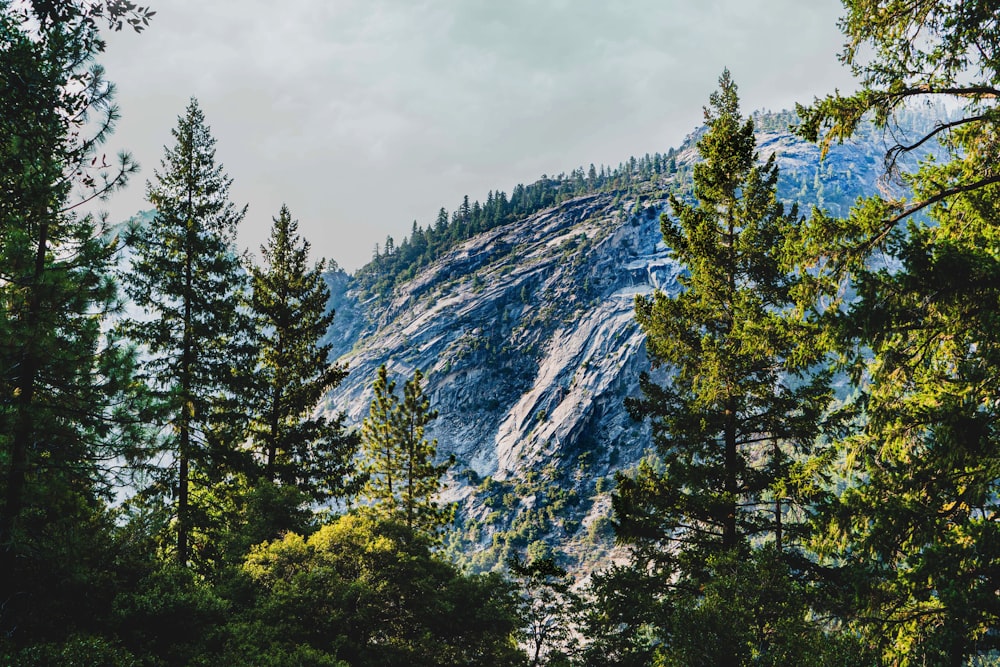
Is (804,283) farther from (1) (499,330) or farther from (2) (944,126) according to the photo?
(1) (499,330)

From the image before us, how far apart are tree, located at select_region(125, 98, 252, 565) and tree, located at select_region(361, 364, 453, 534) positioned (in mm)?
7487

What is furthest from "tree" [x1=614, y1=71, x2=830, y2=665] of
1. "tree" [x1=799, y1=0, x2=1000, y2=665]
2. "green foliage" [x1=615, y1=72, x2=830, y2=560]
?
"tree" [x1=799, y1=0, x2=1000, y2=665]

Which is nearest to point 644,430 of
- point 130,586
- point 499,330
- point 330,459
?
point 499,330

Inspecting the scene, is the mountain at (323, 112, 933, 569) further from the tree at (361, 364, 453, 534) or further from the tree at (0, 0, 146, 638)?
the tree at (0, 0, 146, 638)

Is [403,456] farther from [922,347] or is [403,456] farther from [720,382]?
[922,347]

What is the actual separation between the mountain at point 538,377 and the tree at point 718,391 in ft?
382

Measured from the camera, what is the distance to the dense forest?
595cm

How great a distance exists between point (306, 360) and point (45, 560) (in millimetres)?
10595

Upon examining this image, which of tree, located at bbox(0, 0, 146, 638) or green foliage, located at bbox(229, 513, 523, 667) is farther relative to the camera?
green foliage, located at bbox(229, 513, 523, 667)

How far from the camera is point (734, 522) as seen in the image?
10.3 metres

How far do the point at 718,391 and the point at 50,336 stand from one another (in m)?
11.3

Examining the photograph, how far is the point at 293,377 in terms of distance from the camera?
58.3ft

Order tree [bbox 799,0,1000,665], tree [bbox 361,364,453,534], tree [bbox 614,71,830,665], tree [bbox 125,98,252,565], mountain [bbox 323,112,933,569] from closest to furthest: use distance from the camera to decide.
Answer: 1. tree [bbox 799,0,1000,665]
2. tree [bbox 614,71,830,665]
3. tree [bbox 125,98,252,565]
4. tree [bbox 361,364,453,534]
5. mountain [bbox 323,112,933,569]

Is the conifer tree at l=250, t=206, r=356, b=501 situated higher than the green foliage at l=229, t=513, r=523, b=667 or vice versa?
the conifer tree at l=250, t=206, r=356, b=501
